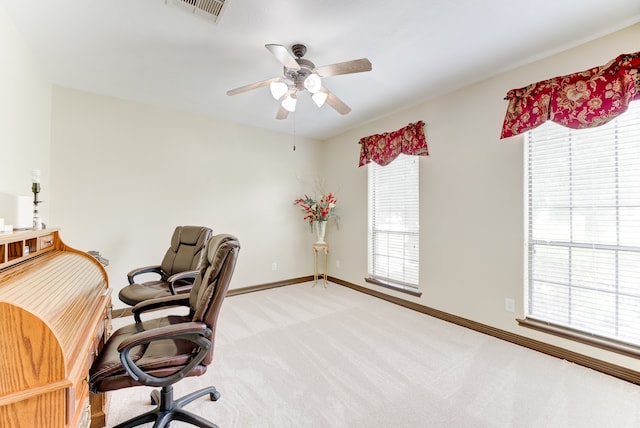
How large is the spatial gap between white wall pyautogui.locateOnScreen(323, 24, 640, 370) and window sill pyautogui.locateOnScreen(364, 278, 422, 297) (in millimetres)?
77

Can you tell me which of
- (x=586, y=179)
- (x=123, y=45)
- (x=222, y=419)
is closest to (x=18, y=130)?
(x=123, y=45)

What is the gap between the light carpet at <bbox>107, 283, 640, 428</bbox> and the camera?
161cm

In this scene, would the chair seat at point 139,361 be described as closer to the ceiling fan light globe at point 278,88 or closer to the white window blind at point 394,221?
the ceiling fan light globe at point 278,88

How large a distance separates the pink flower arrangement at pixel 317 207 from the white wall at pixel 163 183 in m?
0.17

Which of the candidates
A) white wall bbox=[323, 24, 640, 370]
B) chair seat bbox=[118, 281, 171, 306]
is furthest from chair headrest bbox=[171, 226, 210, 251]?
white wall bbox=[323, 24, 640, 370]

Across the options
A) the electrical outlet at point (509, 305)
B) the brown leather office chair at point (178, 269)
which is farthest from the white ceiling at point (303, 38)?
the electrical outlet at point (509, 305)

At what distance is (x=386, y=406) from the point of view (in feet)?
5.59

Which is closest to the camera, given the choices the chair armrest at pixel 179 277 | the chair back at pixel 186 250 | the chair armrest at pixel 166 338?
the chair armrest at pixel 166 338

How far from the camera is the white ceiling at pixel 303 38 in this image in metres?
1.75

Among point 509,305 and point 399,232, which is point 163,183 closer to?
point 399,232

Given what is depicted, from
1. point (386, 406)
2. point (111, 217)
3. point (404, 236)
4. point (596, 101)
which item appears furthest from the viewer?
point (404, 236)

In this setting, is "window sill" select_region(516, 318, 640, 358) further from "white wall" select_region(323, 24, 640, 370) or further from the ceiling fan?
the ceiling fan

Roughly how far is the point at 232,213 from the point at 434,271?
285 centimetres

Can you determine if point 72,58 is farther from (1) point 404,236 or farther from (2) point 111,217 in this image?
(1) point 404,236
